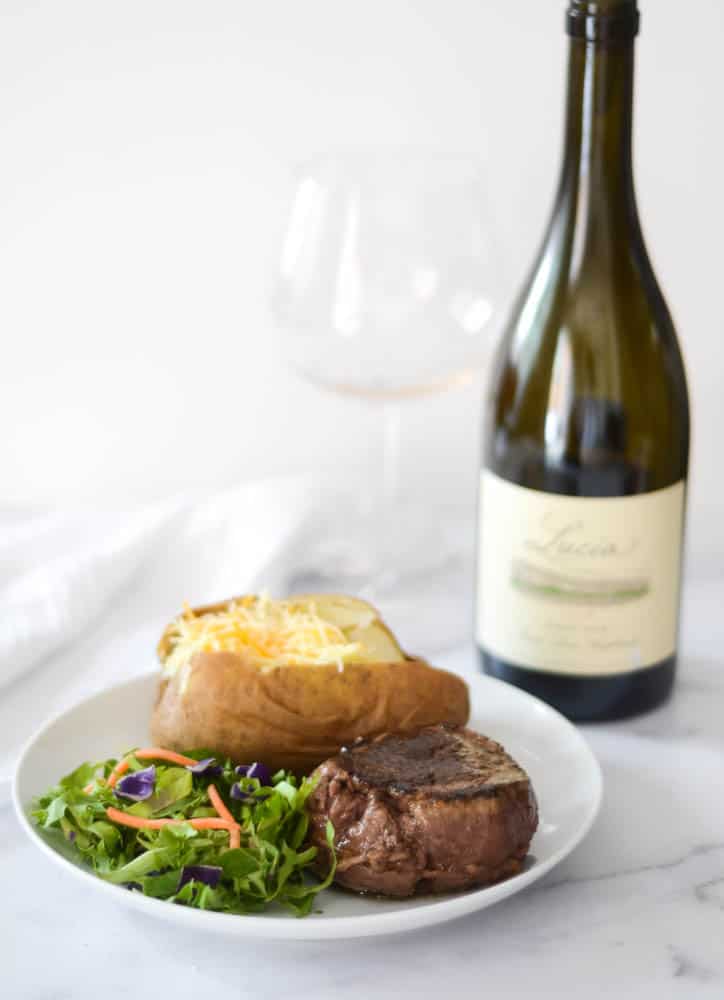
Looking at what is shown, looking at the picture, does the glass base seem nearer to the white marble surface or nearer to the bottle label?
the bottle label

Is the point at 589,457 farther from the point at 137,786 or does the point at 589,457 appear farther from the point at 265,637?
the point at 137,786

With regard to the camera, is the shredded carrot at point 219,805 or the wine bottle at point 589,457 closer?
the shredded carrot at point 219,805

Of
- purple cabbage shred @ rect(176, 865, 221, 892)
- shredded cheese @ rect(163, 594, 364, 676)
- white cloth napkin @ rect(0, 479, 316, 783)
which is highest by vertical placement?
shredded cheese @ rect(163, 594, 364, 676)

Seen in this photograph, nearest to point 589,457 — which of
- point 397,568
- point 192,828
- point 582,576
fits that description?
point 582,576

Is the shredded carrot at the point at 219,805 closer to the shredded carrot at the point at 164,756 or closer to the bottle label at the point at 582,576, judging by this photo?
the shredded carrot at the point at 164,756

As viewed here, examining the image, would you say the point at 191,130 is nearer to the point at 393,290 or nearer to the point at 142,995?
the point at 393,290

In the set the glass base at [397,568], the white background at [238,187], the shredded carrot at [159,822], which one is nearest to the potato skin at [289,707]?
the shredded carrot at [159,822]

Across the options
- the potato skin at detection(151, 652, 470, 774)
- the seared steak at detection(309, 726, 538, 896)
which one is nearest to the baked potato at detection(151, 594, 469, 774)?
the potato skin at detection(151, 652, 470, 774)

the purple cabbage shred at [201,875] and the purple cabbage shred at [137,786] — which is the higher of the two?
the purple cabbage shred at [137,786]
